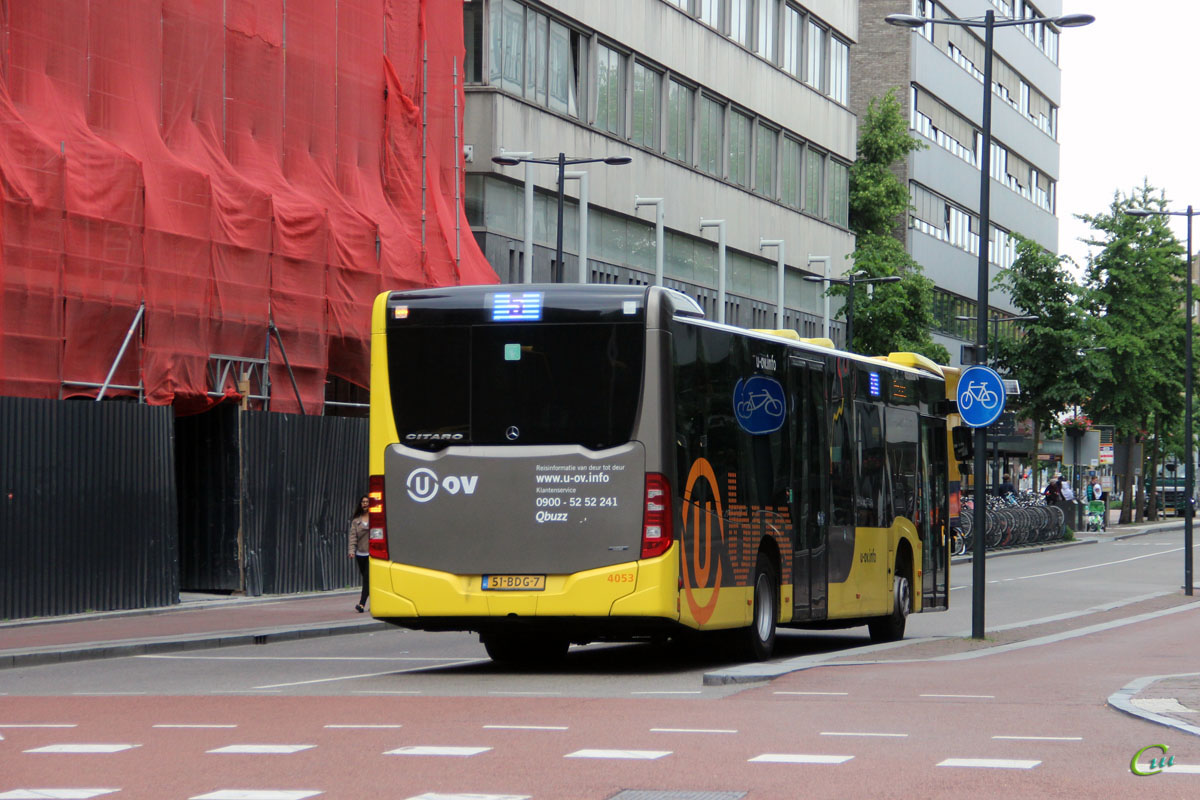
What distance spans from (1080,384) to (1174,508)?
28342 mm

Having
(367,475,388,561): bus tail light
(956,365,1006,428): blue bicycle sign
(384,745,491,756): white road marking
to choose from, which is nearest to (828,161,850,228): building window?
(956,365,1006,428): blue bicycle sign

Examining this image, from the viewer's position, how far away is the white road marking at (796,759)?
1042 centimetres

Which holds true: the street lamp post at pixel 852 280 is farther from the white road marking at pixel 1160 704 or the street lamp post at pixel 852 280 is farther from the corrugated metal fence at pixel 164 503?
the white road marking at pixel 1160 704

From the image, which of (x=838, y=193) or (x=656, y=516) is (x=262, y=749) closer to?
(x=656, y=516)

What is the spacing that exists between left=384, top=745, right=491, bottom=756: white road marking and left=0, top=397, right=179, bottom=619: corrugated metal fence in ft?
43.4

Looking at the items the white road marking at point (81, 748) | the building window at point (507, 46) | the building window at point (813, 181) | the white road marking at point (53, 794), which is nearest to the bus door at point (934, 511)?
the white road marking at point (81, 748)

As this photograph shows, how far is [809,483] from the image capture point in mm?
19188

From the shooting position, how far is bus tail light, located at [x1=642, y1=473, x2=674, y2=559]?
1586 cm

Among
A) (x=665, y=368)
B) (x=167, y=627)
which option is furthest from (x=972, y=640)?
(x=167, y=627)

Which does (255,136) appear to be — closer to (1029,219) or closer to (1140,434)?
(1140,434)

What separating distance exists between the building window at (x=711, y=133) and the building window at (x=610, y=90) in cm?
465

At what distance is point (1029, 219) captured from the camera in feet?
299

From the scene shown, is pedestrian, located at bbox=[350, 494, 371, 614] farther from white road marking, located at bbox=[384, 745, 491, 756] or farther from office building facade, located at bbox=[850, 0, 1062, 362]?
office building facade, located at bbox=[850, 0, 1062, 362]

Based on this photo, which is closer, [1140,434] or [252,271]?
[252,271]
